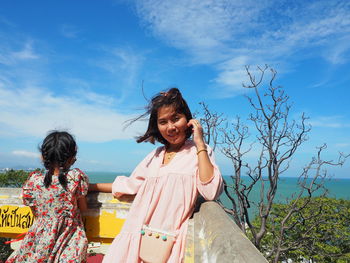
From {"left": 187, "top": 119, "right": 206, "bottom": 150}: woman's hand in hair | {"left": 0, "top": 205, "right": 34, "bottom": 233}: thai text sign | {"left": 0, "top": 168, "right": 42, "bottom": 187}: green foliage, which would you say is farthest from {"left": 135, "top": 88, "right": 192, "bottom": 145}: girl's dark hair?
{"left": 0, "top": 168, "right": 42, "bottom": 187}: green foliage

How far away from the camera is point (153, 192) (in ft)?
7.27

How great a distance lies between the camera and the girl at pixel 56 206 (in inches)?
90.6

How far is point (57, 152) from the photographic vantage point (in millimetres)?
2438

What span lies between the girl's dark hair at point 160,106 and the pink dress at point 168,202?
1.07 ft

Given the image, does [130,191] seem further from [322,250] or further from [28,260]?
[322,250]

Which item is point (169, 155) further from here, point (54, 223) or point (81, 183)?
point (54, 223)

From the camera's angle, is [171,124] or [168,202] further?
[171,124]

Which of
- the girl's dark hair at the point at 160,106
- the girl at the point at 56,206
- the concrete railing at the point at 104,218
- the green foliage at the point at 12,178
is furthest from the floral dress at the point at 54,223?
the green foliage at the point at 12,178

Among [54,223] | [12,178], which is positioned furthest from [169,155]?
[12,178]

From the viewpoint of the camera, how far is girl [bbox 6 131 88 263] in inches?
90.6

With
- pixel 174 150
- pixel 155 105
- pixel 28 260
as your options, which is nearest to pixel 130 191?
pixel 174 150

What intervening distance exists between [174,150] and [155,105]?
41 cm

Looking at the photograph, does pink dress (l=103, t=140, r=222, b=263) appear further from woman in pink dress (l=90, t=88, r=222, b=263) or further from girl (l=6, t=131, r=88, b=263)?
girl (l=6, t=131, r=88, b=263)

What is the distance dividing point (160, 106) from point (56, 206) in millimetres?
1145
